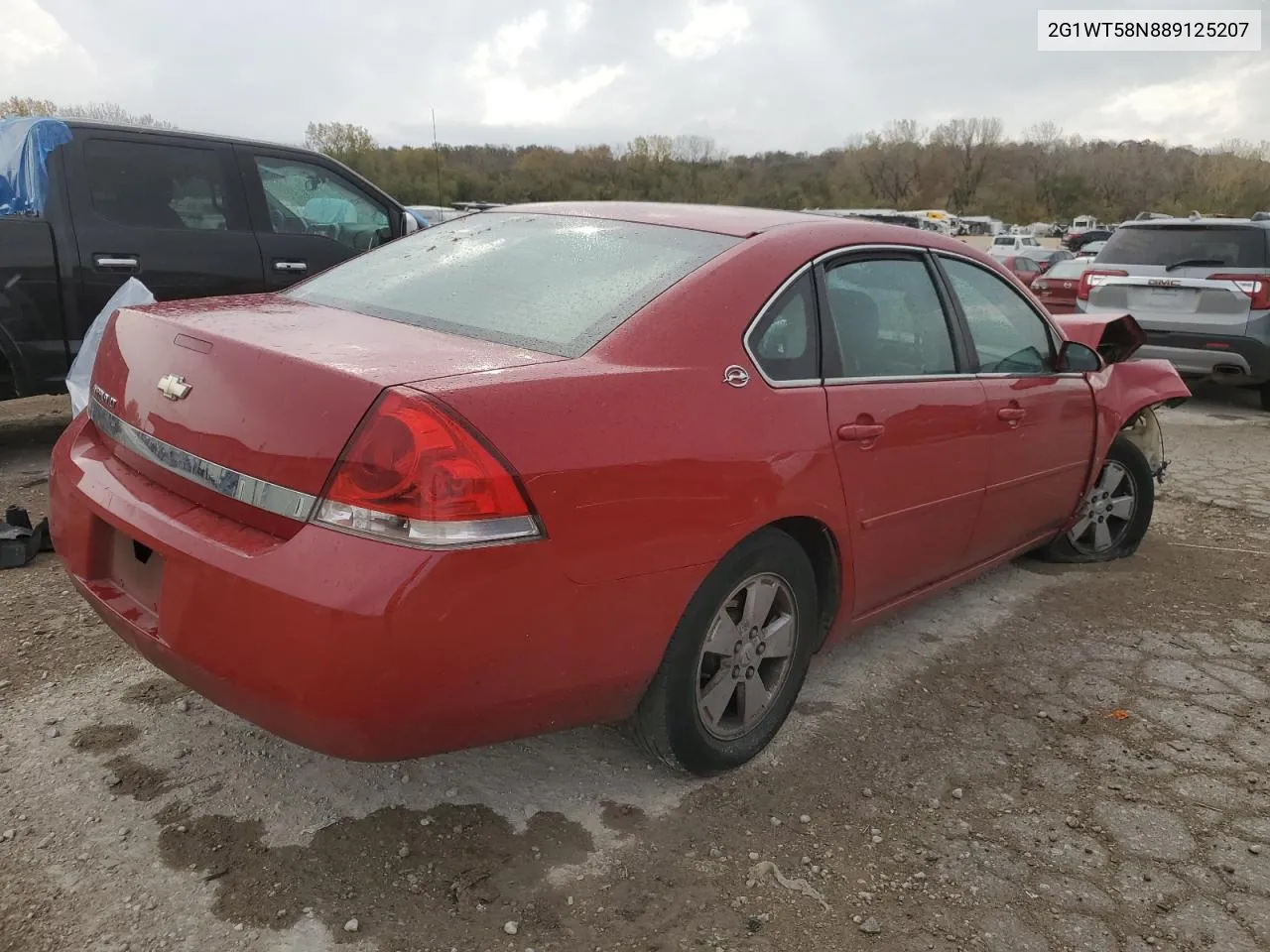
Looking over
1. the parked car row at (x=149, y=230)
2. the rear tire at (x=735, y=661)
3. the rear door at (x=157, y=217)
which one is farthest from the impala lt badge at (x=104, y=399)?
the parked car row at (x=149, y=230)

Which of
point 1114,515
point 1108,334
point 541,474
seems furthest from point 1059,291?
point 541,474

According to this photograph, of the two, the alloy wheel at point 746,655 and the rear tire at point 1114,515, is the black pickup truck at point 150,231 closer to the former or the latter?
the alloy wheel at point 746,655

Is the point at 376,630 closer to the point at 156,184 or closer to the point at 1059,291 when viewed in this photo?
the point at 156,184

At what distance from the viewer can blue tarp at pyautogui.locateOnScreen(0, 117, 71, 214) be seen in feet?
16.9

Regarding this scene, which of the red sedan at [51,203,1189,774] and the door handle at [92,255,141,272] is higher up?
the door handle at [92,255,141,272]

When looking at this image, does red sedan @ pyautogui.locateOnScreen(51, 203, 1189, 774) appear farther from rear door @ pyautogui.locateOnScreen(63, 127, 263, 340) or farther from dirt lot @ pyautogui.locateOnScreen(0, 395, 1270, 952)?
rear door @ pyautogui.locateOnScreen(63, 127, 263, 340)

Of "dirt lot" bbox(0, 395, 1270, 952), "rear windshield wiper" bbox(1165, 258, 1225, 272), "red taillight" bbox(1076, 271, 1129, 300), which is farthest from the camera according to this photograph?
"red taillight" bbox(1076, 271, 1129, 300)

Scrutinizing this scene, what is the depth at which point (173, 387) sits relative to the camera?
2.25 meters

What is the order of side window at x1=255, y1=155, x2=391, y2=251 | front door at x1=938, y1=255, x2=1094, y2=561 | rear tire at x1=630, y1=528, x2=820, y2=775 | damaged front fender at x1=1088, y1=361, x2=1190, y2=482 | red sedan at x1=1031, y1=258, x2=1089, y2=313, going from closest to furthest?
rear tire at x1=630, y1=528, x2=820, y2=775 → front door at x1=938, y1=255, x2=1094, y2=561 → damaged front fender at x1=1088, y1=361, x2=1190, y2=482 → side window at x1=255, y1=155, x2=391, y2=251 → red sedan at x1=1031, y1=258, x2=1089, y2=313

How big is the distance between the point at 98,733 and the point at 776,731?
1.93 m

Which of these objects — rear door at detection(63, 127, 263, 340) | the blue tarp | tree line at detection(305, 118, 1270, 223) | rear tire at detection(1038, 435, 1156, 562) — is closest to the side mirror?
rear tire at detection(1038, 435, 1156, 562)

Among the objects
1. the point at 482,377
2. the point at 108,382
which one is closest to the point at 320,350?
the point at 482,377

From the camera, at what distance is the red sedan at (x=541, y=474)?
1916 millimetres

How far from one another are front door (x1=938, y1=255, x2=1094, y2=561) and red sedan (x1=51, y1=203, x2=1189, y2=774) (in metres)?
0.04
